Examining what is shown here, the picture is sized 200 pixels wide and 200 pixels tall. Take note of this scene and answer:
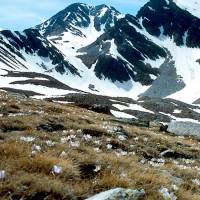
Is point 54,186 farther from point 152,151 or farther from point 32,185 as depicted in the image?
point 152,151

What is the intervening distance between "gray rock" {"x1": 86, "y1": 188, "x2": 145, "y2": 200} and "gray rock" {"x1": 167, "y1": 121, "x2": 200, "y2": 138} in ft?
107

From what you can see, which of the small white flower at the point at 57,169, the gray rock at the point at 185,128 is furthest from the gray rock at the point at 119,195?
the gray rock at the point at 185,128

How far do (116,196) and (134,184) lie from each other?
2.01 meters

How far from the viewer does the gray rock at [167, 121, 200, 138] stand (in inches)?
1677

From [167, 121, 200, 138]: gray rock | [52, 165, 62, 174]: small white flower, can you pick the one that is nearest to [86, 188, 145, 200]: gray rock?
[52, 165, 62, 174]: small white flower

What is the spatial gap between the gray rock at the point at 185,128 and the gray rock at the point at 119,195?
107 ft

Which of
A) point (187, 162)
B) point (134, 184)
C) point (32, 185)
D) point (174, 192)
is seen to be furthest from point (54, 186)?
point (187, 162)

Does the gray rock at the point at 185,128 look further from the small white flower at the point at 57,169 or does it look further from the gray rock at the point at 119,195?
the gray rock at the point at 119,195

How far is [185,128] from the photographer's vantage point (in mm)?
43250

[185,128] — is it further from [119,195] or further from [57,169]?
[119,195]

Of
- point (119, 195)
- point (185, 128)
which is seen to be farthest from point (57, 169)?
point (185, 128)

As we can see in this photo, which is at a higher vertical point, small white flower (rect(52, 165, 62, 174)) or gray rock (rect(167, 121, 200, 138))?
small white flower (rect(52, 165, 62, 174))

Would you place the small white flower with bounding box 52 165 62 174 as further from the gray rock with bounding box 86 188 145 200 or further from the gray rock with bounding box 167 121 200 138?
the gray rock with bounding box 167 121 200 138

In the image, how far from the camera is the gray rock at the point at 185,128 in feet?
140
